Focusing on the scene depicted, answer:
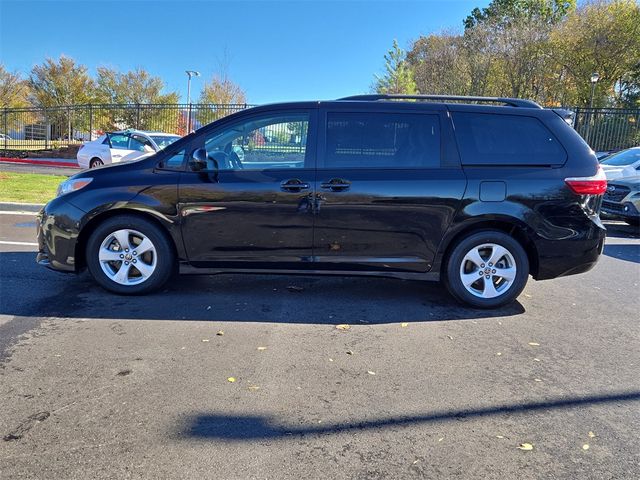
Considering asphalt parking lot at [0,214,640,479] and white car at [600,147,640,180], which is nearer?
asphalt parking lot at [0,214,640,479]

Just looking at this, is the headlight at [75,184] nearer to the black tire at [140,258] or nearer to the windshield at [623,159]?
the black tire at [140,258]

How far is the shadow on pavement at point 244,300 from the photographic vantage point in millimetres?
4289

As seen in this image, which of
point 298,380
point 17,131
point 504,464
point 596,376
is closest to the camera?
point 504,464

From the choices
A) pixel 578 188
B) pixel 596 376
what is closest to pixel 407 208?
pixel 578 188

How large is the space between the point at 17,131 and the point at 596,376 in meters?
29.4

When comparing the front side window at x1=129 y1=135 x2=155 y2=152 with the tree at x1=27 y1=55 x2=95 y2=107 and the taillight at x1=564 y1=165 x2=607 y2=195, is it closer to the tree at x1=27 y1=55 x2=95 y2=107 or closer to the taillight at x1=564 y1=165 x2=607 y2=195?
the taillight at x1=564 y1=165 x2=607 y2=195

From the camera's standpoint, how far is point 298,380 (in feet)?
10.5

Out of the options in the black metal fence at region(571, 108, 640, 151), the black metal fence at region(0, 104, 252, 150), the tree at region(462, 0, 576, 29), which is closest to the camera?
the black metal fence at region(571, 108, 640, 151)

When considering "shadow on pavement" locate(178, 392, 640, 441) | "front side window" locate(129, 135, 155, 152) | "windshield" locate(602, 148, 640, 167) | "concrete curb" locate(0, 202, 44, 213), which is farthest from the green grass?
"windshield" locate(602, 148, 640, 167)

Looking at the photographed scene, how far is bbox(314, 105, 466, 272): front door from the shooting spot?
4445mm

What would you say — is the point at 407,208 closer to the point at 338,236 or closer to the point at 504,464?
the point at 338,236

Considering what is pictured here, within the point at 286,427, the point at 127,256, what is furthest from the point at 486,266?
the point at 127,256

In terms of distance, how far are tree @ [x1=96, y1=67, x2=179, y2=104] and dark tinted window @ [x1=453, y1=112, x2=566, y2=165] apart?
2976cm

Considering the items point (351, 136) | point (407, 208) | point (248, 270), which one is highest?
point (351, 136)
